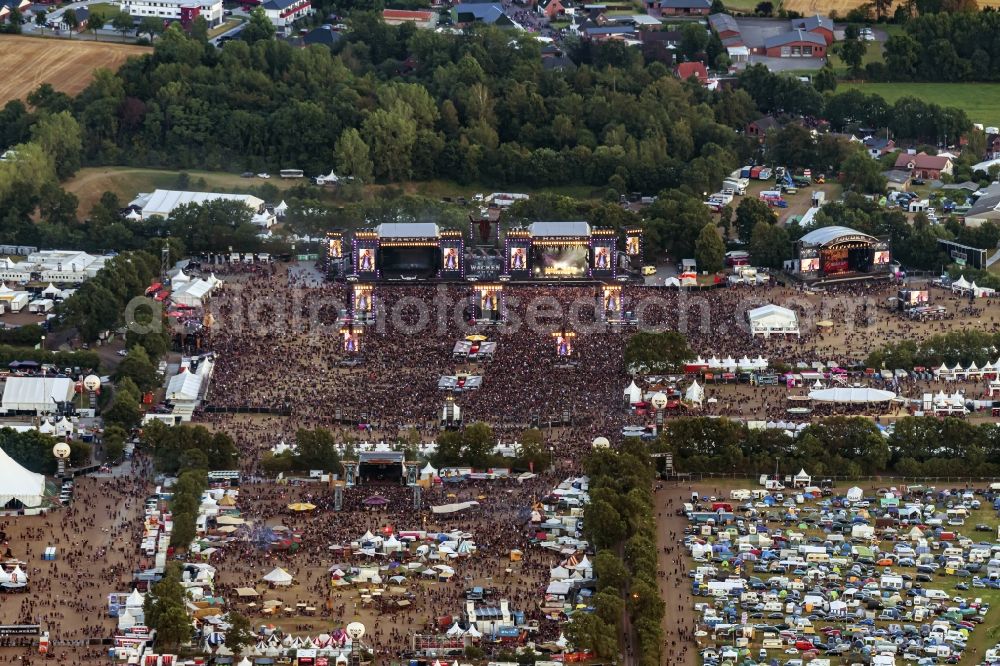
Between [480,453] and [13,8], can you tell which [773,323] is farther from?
[13,8]

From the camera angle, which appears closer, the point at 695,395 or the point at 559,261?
the point at 695,395

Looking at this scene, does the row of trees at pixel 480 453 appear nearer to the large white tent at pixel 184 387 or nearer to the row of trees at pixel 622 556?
the row of trees at pixel 622 556

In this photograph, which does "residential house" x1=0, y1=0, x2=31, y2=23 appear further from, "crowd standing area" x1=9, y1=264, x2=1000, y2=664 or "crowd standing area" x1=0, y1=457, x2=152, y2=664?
"crowd standing area" x1=0, y1=457, x2=152, y2=664

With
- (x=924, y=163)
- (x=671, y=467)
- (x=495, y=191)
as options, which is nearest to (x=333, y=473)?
(x=671, y=467)

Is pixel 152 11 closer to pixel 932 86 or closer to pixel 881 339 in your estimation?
pixel 932 86

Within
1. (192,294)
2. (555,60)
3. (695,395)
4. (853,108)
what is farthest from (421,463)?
(555,60)
